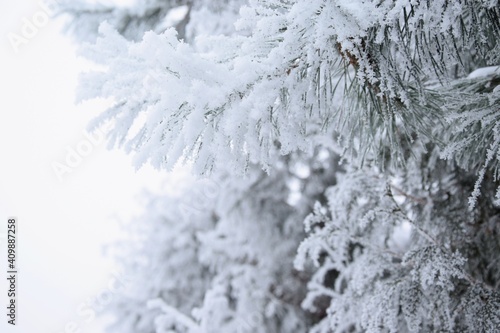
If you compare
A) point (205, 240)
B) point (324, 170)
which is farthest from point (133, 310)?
point (324, 170)

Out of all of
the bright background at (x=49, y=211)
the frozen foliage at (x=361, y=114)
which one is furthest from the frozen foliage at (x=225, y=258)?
the frozen foliage at (x=361, y=114)

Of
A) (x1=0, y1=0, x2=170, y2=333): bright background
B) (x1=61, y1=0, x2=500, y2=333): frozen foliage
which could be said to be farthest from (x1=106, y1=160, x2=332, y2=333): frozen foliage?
(x1=61, y1=0, x2=500, y2=333): frozen foliage

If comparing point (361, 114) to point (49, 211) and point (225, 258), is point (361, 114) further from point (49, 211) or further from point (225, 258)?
point (49, 211)

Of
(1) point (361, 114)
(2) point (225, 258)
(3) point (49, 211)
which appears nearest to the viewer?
(1) point (361, 114)

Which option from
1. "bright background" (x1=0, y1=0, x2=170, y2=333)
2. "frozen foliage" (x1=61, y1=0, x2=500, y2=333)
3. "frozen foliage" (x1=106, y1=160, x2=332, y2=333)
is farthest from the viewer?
"bright background" (x1=0, y1=0, x2=170, y2=333)

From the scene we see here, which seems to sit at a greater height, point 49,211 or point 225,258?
point 49,211

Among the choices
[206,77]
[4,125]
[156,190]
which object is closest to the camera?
[206,77]

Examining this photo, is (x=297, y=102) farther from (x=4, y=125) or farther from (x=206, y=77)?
(x=4, y=125)

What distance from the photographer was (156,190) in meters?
7.16

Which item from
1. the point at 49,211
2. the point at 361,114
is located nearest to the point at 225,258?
the point at 361,114

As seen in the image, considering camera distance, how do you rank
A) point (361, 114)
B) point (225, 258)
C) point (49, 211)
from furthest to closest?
1. point (49, 211)
2. point (225, 258)
3. point (361, 114)

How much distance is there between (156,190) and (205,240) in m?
1.80

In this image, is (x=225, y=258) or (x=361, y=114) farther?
(x=225, y=258)

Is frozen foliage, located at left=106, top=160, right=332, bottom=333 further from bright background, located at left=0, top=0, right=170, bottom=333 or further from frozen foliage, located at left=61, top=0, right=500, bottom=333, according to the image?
frozen foliage, located at left=61, top=0, right=500, bottom=333
